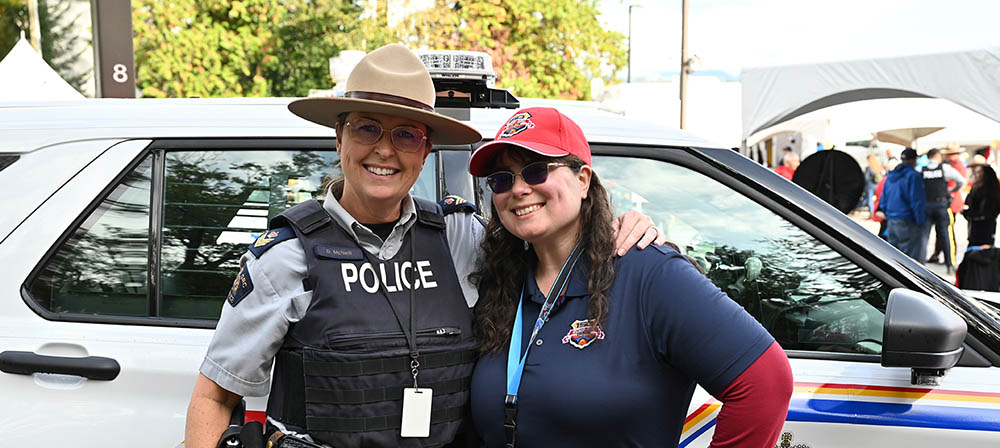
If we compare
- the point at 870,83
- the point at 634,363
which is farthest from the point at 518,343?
the point at 870,83

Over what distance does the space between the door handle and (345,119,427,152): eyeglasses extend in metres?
0.96

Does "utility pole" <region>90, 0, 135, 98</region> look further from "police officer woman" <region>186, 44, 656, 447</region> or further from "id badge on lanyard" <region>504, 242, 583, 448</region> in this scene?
"id badge on lanyard" <region>504, 242, 583, 448</region>

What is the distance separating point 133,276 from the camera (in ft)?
7.20

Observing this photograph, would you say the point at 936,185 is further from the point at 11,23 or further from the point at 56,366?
the point at 11,23

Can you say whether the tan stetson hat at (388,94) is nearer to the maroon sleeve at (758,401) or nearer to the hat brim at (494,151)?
the hat brim at (494,151)

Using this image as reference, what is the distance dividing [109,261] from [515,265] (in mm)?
1168

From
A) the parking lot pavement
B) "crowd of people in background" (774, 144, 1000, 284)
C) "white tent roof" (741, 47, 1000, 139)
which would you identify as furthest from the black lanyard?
"crowd of people in background" (774, 144, 1000, 284)

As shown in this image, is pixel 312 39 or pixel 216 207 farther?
pixel 312 39

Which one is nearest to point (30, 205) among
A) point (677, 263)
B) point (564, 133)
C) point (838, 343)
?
point (564, 133)

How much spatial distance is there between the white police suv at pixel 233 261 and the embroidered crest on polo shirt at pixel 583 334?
0.56 meters

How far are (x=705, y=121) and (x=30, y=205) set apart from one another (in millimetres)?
10483

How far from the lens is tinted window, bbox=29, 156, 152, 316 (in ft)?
7.09

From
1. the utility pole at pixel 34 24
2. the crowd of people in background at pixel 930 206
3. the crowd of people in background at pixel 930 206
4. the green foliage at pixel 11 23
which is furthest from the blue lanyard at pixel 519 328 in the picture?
the green foliage at pixel 11 23

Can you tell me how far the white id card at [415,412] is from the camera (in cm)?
164
